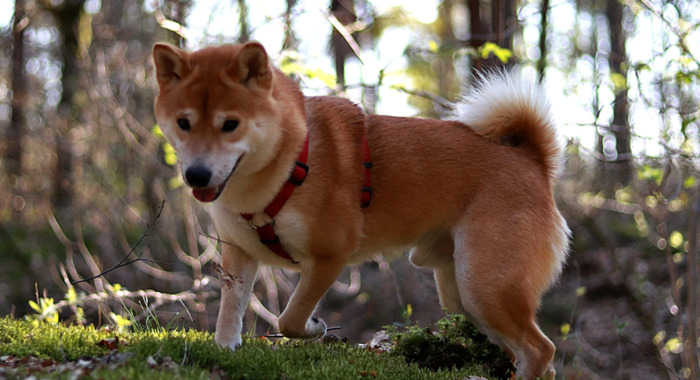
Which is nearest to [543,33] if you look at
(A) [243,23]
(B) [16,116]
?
(A) [243,23]

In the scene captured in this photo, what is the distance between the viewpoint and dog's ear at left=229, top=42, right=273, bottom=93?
297 centimetres

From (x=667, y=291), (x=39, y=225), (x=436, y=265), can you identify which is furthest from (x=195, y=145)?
(x=39, y=225)

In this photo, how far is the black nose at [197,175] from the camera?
8.97 ft

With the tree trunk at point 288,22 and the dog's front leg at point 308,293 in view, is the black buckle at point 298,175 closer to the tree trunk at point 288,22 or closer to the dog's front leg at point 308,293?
the dog's front leg at point 308,293

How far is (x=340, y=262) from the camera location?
331 centimetres

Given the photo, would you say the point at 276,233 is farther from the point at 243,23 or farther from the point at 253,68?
the point at 243,23

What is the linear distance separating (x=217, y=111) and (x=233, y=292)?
1.04 meters

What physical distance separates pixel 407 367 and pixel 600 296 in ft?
24.4

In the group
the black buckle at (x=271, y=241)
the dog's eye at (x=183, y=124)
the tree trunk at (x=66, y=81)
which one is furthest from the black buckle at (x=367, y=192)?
the tree trunk at (x=66, y=81)

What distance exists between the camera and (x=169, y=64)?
3.06m

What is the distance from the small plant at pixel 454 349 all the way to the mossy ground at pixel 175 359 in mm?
155

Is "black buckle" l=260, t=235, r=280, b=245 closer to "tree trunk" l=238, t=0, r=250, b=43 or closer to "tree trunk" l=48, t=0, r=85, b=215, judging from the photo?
"tree trunk" l=238, t=0, r=250, b=43

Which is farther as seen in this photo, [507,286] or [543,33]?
[543,33]

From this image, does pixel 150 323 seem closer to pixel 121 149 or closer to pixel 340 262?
pixel 340 262
